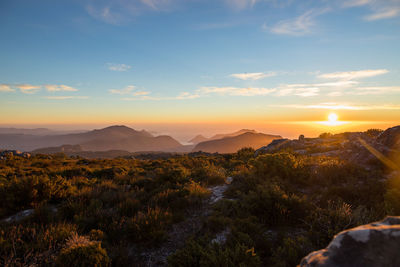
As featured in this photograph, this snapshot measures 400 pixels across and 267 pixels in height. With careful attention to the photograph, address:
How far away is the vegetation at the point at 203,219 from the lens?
→ 3.49m

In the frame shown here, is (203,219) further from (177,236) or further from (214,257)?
(214,257)

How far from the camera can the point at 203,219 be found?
511cm

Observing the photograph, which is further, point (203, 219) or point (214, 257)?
point (203, 219)

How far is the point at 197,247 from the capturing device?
12.3ft

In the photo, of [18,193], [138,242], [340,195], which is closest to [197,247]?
[138,242]

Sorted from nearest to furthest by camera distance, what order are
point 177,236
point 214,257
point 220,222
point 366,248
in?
1. point 366,248
2. point 214,257
3. point 177,236
4. point 220,222

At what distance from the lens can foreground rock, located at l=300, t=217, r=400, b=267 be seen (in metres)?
1.68

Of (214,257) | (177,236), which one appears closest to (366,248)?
(214,257)

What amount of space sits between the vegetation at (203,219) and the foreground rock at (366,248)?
1590 millimetres

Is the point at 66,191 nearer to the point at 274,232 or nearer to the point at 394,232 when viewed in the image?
the point at 274,232

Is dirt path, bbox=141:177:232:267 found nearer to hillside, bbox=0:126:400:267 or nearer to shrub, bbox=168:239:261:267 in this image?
hillside, bbox=0:126:400:267

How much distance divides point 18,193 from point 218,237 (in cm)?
663

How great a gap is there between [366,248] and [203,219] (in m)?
3.89

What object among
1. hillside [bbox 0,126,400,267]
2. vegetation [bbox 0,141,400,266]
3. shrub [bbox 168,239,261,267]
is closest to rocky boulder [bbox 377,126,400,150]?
hillside [bbox 0,126,400,267]
